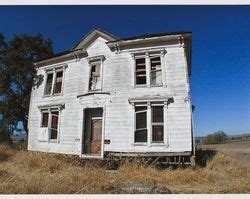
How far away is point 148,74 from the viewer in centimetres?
868

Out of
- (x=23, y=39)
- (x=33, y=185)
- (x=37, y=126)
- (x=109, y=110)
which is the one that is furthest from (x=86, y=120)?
(x=33, y=185)

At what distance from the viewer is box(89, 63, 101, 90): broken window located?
351 inches

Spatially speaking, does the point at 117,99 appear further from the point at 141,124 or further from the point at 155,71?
the point at 155,71

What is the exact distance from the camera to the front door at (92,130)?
9.05 m

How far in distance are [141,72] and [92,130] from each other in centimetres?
245

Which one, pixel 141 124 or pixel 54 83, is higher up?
pixel 54 83

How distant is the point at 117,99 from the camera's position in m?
8.77

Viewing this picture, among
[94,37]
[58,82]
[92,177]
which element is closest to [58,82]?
[58,82]

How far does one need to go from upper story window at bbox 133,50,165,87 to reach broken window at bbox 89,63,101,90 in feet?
3.91

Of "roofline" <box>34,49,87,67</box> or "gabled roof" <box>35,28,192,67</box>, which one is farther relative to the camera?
"gabled roof" <box>35,28,192,67</box>

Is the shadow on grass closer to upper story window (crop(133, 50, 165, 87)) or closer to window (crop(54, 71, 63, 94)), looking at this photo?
upper story window (crop(133, 50, 165, 87))

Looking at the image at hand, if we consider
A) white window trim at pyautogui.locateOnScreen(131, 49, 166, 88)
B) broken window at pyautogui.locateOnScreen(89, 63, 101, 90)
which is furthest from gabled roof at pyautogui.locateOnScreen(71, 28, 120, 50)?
white window trim at pyautogui.locateOnScreen(131, 49, 166, 88)

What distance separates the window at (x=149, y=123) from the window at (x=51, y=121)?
7.72 ft

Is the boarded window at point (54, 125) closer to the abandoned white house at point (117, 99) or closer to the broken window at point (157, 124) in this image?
the abandoned white house at point (117, 99)
